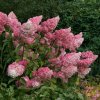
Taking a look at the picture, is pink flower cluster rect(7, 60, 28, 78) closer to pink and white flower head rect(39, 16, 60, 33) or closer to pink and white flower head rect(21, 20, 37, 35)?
pink and white flower head rect(21, 20, 37, 35)

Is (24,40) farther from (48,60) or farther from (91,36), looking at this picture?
(91,36)

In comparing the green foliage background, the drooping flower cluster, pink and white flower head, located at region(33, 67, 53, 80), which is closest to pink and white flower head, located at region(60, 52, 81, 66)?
the drooping flower cluster

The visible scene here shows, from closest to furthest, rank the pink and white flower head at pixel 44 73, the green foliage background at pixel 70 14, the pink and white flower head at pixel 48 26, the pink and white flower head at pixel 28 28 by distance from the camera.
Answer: the pink and white flower head at pixel 28 28 → the pink and white flower head at pixel 44 73 → the pink and white flower head at pixel 48 26 → the green foliage background at pixel 70 14

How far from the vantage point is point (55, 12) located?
9.30 m

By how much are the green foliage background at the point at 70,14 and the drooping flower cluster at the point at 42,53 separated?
3.50 meters

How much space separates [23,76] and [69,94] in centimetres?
49

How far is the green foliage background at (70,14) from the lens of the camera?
9078 mm

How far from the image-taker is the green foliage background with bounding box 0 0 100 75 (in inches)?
357

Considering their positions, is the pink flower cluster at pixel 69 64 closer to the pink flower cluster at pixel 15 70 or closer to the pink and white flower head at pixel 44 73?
the pink and white flower head at pixel 44 73

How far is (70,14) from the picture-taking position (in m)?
9.27

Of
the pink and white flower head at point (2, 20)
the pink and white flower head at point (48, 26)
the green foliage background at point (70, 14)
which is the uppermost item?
the green foliage background at point (70, 14)

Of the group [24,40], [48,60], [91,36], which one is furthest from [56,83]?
[91,36]

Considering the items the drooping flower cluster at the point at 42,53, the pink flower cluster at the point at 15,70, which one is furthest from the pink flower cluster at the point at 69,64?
the pink flower cluster at the point at 15,70

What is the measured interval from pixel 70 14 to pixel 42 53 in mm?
3958
